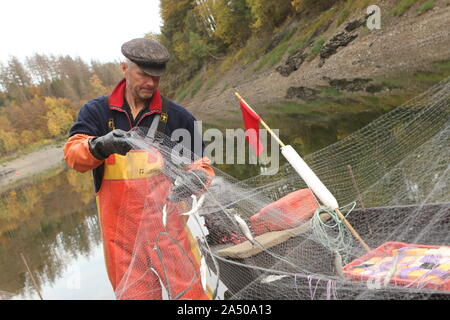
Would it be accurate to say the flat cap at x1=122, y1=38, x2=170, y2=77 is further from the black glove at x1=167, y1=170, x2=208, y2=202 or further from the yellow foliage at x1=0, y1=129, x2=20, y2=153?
the yellow foliage at x1=0, y1=129, x2=20, y2=153

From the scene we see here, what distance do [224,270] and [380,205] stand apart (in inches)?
73.4

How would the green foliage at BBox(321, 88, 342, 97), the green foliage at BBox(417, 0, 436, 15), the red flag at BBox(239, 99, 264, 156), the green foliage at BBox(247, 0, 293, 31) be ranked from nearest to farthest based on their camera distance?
the red flag at BBox(239, 99, 264, 156), the green foliage at BBox(321, 88, 342, 97), the green foliage at BBox(417, 0, 436, 15), the green foliage at BBox(247, 0, 293, 31)

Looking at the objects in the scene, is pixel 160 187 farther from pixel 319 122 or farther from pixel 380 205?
pixel 319 122

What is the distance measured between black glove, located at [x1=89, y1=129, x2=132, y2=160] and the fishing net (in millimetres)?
172

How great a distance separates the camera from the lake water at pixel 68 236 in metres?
6.98

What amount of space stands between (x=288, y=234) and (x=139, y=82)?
6.20 ft

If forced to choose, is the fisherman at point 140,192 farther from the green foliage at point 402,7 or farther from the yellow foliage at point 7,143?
the yellow foliage at point 7,143

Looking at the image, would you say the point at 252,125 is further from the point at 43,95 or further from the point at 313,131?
the point at 43,95

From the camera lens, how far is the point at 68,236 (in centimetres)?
1047

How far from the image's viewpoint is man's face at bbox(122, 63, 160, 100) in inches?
104

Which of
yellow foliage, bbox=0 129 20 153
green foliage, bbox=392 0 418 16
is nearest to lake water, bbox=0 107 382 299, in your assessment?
green foliage, bbox=392 0 418 16

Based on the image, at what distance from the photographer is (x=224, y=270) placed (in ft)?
12.4
